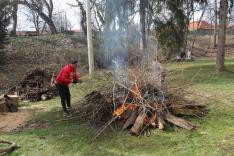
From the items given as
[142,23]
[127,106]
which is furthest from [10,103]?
[142,23]

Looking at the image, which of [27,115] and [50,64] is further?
[50,64]

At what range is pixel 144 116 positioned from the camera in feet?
27.6

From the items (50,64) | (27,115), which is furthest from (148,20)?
(27,115)

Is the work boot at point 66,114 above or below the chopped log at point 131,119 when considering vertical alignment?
below

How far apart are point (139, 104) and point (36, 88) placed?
8109 millimetres

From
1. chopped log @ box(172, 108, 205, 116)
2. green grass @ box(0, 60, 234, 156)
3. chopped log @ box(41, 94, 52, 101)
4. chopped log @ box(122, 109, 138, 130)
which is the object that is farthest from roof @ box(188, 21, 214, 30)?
chopped log @ box(122, 109, 138, 130)

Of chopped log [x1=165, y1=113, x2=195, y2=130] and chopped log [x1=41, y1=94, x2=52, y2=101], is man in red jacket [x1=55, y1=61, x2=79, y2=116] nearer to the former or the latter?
chopped log [x1=165, y1=113, x2=195, y2=130]

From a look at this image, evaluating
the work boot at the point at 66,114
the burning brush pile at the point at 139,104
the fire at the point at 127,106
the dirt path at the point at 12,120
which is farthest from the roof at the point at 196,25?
the fire at the point at 127,106

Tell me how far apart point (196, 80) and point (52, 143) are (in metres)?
9.06

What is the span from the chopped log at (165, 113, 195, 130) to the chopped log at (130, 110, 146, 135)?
0.55 metres

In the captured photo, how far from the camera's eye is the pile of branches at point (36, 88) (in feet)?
49.2

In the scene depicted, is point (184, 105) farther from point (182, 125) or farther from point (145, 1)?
point (145, 1)

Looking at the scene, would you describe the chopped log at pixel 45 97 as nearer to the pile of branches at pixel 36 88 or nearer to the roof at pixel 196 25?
the pile of branches at pixel 36 88

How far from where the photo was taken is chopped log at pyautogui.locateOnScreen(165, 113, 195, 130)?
8.05 meters
